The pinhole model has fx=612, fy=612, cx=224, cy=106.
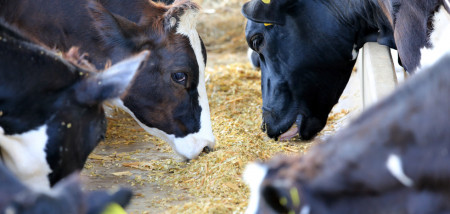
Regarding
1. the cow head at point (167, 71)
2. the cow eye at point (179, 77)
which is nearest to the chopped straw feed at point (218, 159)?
the cow head at point (167, 71)

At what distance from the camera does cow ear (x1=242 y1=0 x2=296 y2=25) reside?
14.6 feet

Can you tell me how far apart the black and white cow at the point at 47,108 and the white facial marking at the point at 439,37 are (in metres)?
1.51

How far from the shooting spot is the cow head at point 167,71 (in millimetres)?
4078

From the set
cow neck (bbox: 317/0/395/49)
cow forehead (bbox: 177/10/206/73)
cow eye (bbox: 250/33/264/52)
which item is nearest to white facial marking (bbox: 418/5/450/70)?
cow neck (bbox: 317/0/395/49)

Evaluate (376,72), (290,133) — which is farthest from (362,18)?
(290,133)

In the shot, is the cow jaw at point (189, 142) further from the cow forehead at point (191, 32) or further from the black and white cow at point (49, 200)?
the black and white cow at point (49, 200)

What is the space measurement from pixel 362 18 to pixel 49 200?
10.8ft

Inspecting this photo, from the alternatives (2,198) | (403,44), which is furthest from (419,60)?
(2,198)

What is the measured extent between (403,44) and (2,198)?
2.43m

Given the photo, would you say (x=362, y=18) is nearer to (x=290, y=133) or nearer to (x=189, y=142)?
(x=290, y=133)

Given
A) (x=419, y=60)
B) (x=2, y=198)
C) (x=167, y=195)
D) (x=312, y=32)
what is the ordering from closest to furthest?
(x=2, y=198)
(x=419, y=60)
(x=167, y=195)
(x=312, y=32)

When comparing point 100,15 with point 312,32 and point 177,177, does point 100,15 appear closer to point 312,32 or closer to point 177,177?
point 177,177

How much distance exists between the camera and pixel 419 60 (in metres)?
3.29

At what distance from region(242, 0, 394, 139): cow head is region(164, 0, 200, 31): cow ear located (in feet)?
1.40
